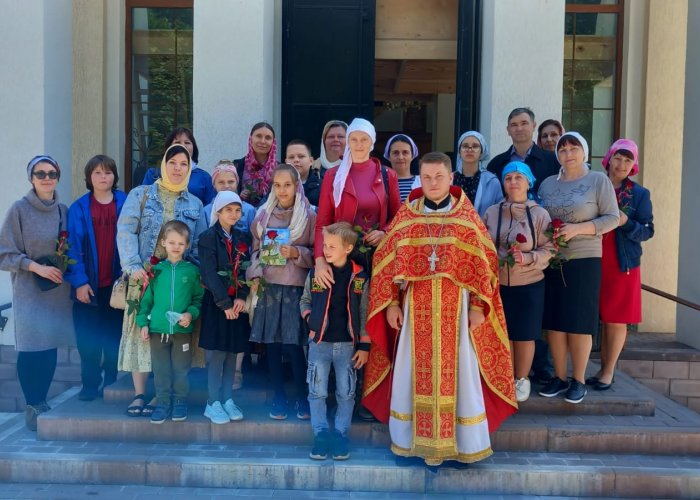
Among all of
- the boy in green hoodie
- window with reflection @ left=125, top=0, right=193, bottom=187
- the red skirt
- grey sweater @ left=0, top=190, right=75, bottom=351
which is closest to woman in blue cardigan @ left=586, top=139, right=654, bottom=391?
the red skirt

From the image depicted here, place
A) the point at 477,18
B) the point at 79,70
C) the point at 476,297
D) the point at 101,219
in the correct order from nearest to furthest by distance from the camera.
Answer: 1. the point at 476,297
2. the point at 101,219
3. the point at 477,18
4. the point at 79,70

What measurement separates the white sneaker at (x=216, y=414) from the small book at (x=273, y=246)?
107cm

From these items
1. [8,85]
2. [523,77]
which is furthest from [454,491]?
[8,85]

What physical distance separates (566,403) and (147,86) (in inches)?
236

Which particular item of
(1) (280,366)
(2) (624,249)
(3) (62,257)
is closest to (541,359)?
(2) (624,249)

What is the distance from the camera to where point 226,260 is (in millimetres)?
4348

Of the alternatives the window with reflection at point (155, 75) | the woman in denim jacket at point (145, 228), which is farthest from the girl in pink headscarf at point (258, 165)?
the window with reflection at point (155, 75)

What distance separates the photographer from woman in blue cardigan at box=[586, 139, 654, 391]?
15.8ft

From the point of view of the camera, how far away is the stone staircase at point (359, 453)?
163 inches

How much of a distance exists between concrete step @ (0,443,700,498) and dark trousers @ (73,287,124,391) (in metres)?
0.86

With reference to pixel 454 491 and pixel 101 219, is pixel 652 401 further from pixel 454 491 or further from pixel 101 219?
pixel 101 219

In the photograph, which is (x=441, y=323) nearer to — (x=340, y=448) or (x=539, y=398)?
(x=340, y=448)

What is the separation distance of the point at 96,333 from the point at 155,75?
394 centimetres

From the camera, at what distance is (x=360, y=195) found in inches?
171
